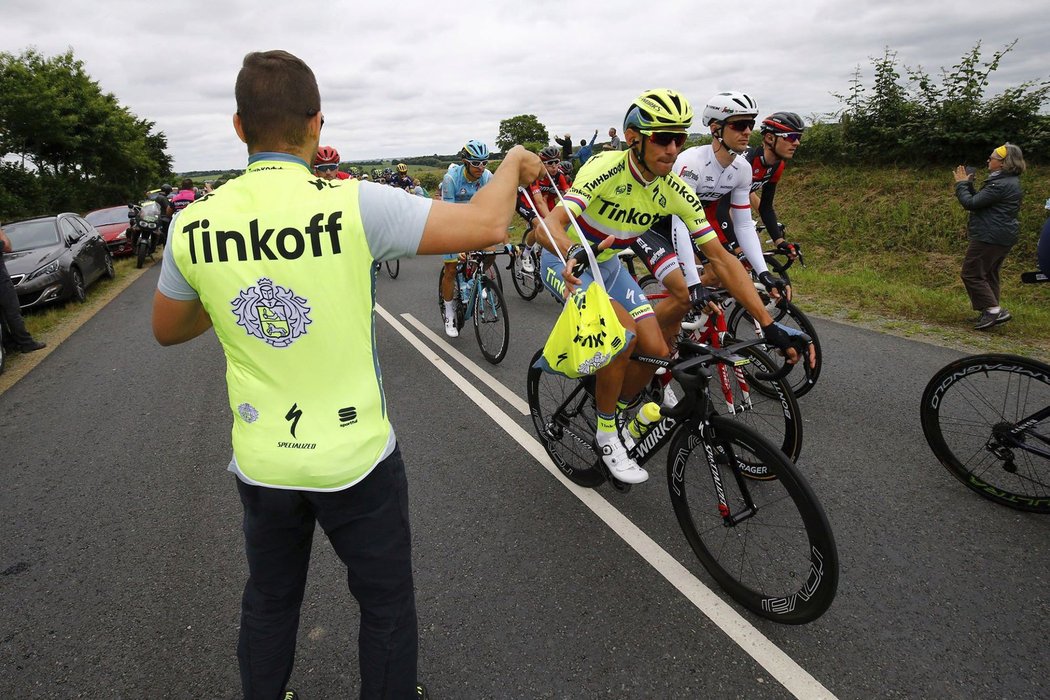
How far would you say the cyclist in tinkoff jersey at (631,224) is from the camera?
3207 mm

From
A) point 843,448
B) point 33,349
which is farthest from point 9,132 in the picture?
point 843,448

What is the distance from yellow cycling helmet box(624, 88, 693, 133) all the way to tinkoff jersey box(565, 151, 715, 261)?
245 mm

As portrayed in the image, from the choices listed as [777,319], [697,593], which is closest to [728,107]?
[777,319]

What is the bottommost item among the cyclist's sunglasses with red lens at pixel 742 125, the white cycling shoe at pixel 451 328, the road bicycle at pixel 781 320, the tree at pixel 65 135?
the white cycling shoe at pixel 451 328

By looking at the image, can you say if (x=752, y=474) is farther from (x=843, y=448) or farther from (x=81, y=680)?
(x=81, y=680)

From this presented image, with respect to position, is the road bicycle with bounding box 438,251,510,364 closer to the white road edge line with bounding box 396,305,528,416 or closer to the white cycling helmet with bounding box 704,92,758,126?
the white road edge line with bounding box 396,305,528,416

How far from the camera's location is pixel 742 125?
4621mm

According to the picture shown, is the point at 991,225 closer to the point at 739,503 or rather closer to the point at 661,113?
the point at 661,113

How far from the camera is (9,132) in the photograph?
93.4ft

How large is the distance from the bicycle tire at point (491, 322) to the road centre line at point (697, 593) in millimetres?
A: 1678

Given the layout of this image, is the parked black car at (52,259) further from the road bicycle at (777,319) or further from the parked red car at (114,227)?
the road bicycle at (777,319)

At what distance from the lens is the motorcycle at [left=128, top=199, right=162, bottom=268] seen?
16.5m

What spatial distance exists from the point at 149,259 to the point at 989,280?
20828 mm

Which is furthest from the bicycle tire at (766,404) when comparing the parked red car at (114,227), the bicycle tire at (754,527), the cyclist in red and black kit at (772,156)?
the parked red car at (114,227)
